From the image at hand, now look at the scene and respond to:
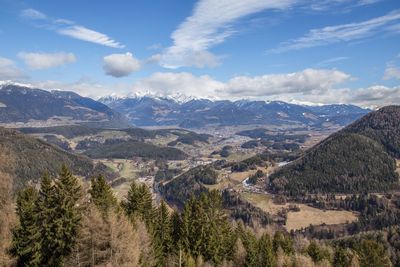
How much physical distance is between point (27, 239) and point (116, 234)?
18367 mm

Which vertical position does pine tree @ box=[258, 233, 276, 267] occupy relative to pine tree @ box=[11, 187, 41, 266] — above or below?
below

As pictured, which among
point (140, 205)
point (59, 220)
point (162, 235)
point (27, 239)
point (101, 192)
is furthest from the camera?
point (140, 205)

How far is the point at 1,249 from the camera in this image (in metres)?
58.8

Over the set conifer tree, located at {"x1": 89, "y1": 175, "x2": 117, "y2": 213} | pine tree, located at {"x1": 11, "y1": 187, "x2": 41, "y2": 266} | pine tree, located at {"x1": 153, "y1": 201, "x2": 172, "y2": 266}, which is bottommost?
pine tree, located at {"x1": 153, "y1": 201, "x2": 172, "y2": 266}

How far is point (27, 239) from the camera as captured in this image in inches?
2457

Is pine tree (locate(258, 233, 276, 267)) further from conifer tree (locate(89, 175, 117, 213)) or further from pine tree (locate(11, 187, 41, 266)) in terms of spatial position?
pine tree (locate(11, 187, 41, 266))

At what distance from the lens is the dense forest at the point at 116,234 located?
179 feet

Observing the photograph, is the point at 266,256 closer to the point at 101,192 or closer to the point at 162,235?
the point at 162,235

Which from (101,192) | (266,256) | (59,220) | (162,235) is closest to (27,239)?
(59,220)

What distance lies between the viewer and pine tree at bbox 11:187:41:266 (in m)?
61.2

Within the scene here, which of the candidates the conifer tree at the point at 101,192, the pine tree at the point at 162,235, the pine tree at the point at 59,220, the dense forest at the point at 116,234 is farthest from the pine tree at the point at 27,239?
the pine tree at the point at 162,235

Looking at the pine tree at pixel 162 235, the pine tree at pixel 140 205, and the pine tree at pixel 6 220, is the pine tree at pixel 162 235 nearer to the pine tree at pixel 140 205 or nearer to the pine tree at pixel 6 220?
the pine tree at pixel 140 205

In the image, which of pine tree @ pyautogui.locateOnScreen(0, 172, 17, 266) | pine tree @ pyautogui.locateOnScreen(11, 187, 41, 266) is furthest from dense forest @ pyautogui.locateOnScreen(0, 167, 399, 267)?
pine tree @ pyautogui.locateOnScreen(0, 172, 17, 266)

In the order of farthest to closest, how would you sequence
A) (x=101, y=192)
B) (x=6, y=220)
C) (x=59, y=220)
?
1. (x=101, y=192)
2. (x=6, y=220)
3. (x=59, y=220)
